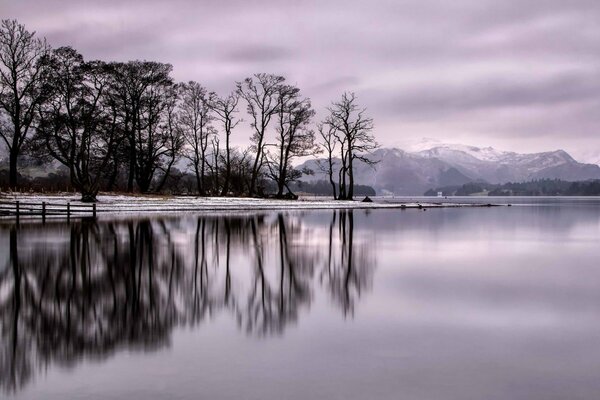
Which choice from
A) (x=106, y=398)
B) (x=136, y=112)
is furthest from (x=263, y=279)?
(x=136, y=112)

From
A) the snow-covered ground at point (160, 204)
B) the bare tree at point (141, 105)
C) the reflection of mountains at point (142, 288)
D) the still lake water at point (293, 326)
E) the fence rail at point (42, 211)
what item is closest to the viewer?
the still lake water at point (293, 326)

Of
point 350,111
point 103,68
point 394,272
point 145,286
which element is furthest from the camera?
point 350,111

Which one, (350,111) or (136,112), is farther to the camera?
(350,111)

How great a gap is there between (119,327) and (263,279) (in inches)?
231

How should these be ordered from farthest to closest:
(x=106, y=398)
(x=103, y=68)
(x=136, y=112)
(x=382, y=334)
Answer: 1. (x=136, y=112)
2. (x=103, y=68)
3. (x=382, y=334)
4. (x=106, y=398)

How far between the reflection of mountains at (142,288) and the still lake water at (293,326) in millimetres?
57

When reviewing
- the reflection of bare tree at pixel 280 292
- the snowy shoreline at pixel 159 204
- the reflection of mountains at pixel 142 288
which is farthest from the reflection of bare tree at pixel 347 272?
the snowy shoreline at pixel 159 204

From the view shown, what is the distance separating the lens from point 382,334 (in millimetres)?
9594

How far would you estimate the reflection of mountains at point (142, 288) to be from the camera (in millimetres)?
9086

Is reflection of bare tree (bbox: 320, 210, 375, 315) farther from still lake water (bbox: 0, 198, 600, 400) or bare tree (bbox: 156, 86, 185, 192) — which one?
bare tree (bbox: 156, 86, 185, 192)

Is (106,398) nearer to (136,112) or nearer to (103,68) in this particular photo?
(103,68)

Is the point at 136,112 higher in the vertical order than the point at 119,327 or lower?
higher

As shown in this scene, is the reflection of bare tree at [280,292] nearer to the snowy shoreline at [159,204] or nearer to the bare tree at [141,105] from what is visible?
the snowy shoreline at [159,204]

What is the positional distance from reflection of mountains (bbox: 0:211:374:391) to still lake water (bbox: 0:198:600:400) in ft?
0.19
